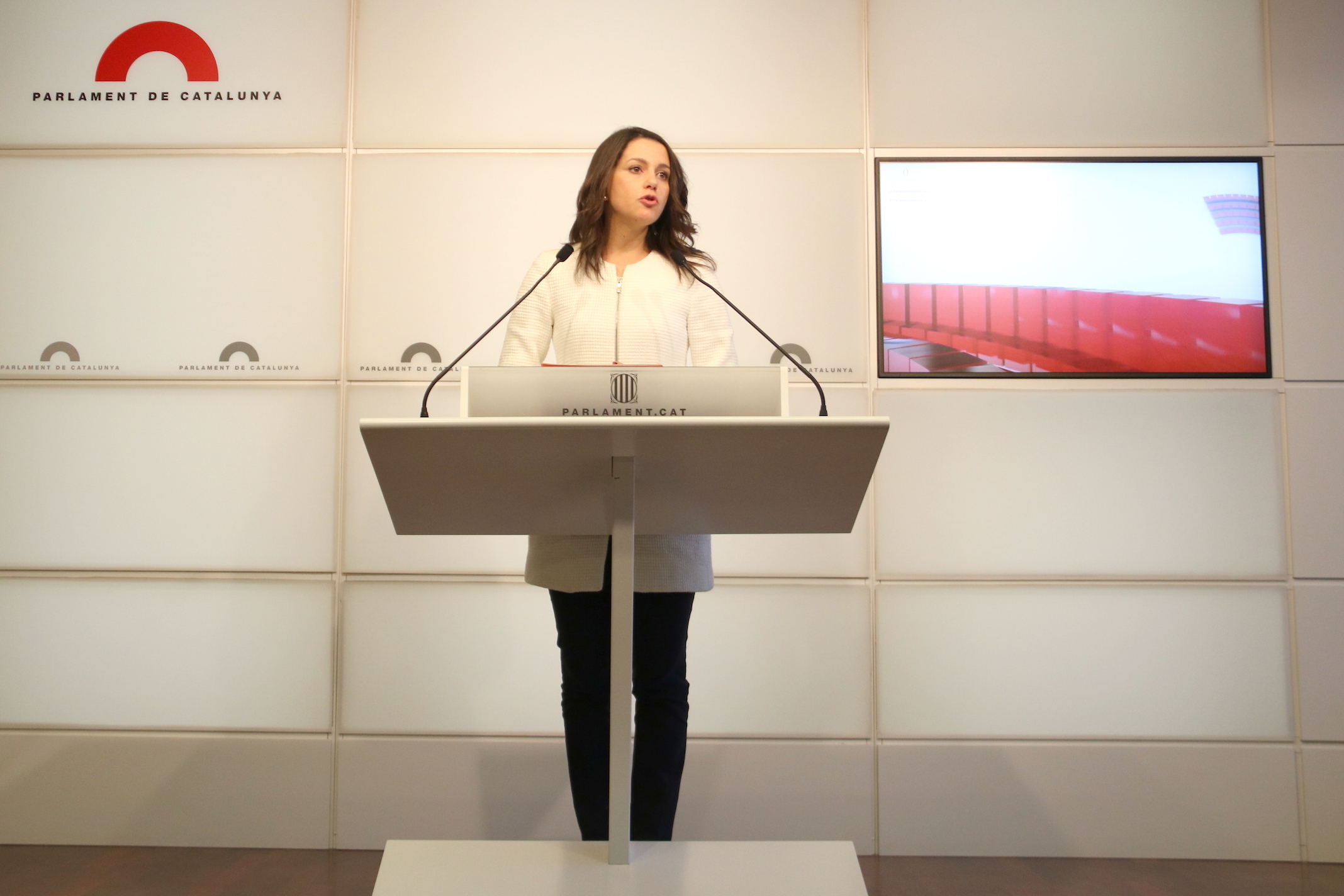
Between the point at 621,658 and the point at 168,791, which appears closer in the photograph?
the point at 621,658

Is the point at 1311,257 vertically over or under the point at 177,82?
under

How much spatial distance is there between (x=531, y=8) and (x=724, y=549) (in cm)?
174

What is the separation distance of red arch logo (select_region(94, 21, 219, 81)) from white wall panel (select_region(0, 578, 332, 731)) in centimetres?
153

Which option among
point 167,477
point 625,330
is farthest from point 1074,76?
point 167,477

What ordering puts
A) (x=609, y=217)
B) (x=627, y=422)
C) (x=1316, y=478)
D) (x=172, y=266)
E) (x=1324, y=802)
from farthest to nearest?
(x=172, y=266), (x=1316, y=478), (x=1324, y=802), (x=609, y=217), (x=627, y=422)

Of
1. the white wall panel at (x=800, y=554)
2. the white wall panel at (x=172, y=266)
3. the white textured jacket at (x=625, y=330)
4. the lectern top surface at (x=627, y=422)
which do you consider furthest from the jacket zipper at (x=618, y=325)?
the white wall panel at (x=172, y=266)

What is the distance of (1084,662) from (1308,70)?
6.21ft

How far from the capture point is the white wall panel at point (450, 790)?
260 centimetres

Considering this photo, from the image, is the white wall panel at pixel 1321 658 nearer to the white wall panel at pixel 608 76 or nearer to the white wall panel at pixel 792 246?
the white wall panel at pixel 792 246

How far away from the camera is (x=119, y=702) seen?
2664mm

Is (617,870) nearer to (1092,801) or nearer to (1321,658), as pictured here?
(1092,801)

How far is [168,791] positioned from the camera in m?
2.62

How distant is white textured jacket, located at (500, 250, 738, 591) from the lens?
1748 millimetres

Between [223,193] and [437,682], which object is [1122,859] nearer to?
[437,682]
